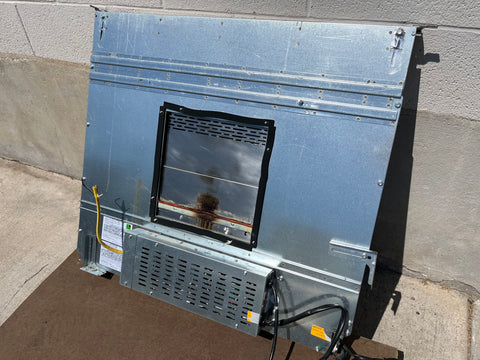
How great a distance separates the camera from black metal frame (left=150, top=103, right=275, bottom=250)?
1.73 m

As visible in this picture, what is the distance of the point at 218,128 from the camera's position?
6.00 ft

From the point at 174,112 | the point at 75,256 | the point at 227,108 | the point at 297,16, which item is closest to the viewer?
the point at 227,108

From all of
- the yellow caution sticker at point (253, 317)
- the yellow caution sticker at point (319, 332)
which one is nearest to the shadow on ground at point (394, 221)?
the yellow caution sticker at point (319, 332)

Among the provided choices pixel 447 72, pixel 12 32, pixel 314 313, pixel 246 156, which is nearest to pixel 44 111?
pixel 12 32

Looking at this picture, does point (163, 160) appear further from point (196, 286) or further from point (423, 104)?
point (423, 104)

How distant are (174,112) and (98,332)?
1227 millimetres

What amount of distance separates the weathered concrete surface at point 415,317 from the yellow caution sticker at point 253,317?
68 centimetres

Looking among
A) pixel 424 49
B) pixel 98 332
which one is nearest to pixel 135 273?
pixel 98 332

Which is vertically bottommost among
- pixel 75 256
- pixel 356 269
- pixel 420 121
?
pixel 75 256

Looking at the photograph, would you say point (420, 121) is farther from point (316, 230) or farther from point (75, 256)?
point (75, 256)

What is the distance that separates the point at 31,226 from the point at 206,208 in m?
1.86

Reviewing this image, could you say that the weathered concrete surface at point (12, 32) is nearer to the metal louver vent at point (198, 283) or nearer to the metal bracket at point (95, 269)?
the metal bracket at point (95, 269)

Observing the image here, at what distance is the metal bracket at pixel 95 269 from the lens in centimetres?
220

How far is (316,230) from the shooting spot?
5.54 ft
